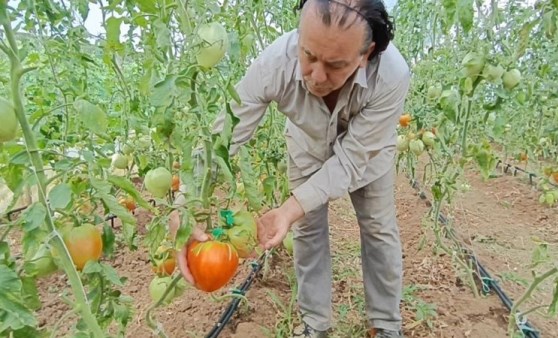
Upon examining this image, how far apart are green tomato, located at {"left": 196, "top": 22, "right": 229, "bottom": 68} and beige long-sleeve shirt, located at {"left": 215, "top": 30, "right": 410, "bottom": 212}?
1.69ft

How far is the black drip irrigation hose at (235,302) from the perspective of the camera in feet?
6.83

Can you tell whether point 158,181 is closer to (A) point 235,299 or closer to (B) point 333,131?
(B) point 333,131

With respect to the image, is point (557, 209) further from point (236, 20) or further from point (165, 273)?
point (165, 273)

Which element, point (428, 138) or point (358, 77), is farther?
A: point (428, 138)

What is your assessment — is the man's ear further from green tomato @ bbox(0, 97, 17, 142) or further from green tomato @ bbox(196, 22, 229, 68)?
green tomato @ bbox(0, 97, 17, 142)

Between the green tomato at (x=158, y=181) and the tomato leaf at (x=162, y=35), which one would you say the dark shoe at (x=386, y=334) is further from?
the tomato leaf at (x=162, y=35)

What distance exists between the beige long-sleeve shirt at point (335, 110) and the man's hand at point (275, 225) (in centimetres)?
7

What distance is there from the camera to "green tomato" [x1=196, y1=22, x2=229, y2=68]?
1092 millimetres

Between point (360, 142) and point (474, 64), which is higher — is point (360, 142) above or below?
below

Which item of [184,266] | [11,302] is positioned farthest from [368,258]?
[11,302]

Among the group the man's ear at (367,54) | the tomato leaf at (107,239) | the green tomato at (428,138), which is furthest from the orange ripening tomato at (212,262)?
the green tomato at (428,138)

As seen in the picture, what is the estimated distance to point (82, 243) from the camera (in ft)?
3.33

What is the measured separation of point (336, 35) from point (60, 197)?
766mm

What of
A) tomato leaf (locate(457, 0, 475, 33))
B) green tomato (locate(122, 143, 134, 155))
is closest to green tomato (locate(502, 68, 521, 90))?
Answer: tomato leaf (locate(457, 0, 475, 33))
